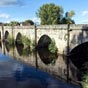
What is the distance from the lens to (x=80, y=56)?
40.9 metres

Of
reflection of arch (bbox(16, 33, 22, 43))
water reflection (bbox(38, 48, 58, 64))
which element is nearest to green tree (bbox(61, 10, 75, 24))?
reflection of arch (bbox(16, 33, 22, 43))

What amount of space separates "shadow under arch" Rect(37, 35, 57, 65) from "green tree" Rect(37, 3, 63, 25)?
3589 centimetres

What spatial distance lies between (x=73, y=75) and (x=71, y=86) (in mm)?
5210

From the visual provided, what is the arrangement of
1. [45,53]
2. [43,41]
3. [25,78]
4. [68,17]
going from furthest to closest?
[68,17], [43,41], [45,53], [25,78]

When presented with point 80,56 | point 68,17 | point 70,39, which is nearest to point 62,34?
point 70,39

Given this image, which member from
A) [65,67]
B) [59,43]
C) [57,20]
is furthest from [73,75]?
[57,20]

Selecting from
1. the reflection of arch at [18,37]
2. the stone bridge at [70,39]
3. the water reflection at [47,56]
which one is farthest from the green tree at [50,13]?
the water reflection at [47,56]

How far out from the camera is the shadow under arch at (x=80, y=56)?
3563 centimetres

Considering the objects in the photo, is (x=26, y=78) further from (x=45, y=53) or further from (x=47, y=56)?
(x=45, y=53)

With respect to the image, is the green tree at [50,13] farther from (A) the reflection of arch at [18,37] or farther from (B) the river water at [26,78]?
(B) the river water at [26,78]

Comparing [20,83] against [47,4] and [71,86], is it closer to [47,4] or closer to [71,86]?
[71,86]

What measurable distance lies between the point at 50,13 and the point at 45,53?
154 ft

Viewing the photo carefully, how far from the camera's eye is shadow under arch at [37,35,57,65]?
40.0 metres

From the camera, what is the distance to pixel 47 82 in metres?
27.0
